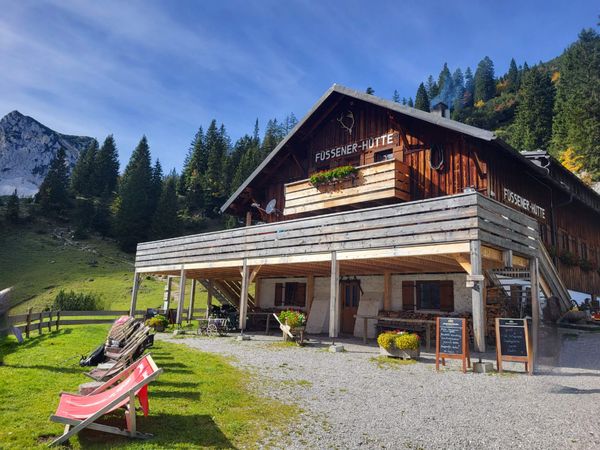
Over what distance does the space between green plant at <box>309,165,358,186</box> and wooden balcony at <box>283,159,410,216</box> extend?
210 mm

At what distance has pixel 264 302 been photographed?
914 inches

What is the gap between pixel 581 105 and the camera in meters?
46.9

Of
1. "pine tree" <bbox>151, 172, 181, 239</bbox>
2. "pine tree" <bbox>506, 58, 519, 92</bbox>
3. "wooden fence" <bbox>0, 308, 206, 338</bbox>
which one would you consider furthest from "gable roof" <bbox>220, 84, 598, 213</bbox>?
"pine tree" <bbox>506, 58, 519, 92</bbox>

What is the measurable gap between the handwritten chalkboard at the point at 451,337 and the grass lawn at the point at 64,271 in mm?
30741

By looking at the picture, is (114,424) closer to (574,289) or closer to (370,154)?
(370,154)

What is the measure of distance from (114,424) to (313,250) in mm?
9628

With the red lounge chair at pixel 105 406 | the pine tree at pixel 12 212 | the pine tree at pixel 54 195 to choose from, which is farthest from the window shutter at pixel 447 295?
the pine tree at pixel 54 195

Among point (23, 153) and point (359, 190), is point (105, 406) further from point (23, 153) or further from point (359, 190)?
point (23, 153)

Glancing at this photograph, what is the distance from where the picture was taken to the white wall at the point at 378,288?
1504 cm

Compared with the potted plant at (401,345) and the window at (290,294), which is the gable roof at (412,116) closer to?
the window at (290,294)

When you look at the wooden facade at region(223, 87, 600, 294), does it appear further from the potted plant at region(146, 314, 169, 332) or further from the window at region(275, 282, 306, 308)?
the potted plant at region(146, 314, 169, 332)

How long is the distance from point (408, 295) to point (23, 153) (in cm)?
19721

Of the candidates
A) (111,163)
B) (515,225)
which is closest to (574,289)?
(515,225)

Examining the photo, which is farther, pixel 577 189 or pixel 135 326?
pixel 577 189
